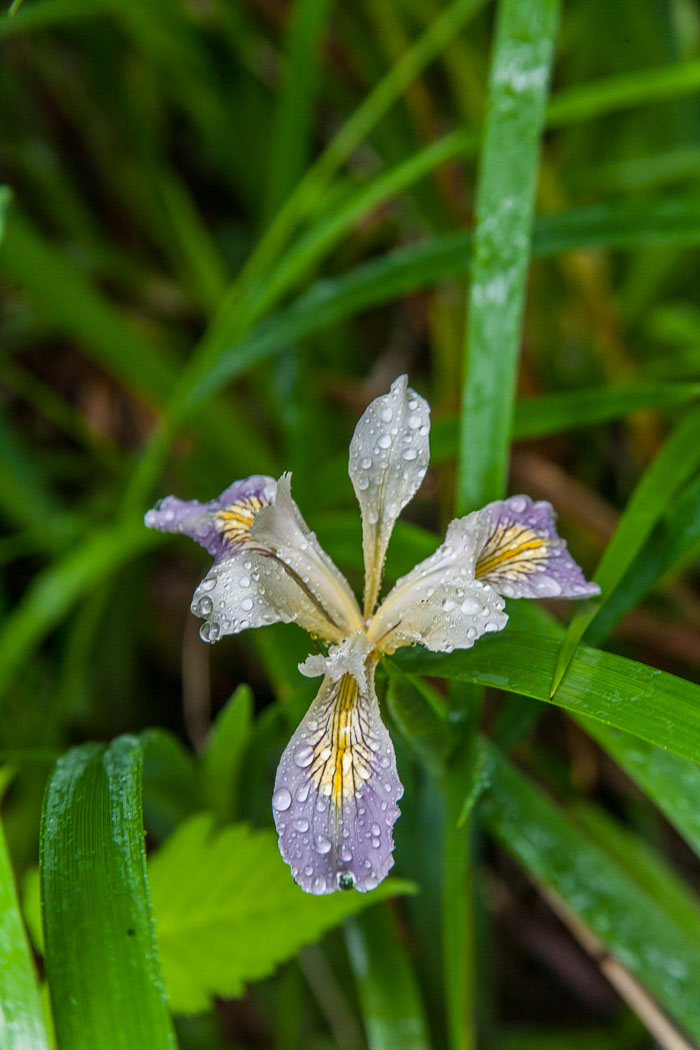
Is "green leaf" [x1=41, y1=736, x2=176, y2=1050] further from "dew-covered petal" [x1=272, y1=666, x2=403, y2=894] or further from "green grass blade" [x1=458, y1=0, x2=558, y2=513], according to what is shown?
"green grass blade" [x1=458, y1=0, x2=558, y2=513]

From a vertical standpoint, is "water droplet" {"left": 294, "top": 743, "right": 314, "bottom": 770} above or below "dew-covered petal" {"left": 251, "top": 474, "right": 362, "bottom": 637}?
below

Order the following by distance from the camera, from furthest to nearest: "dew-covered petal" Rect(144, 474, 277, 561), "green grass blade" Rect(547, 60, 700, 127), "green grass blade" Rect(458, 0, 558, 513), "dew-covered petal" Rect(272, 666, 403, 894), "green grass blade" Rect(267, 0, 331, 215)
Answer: "green grass blade" Rect(267, 0, 331, 215), "green grass blade" Rect(547, 60, 700, 127), "green grass blade" Rect(458, 0, 558, 513), "dew-covered petal" Rect(144, 474, 277, 561), "dew-covered petal" Rect(272, 666, 403, 894)

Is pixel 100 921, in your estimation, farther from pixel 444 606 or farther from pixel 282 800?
pixel 444 606

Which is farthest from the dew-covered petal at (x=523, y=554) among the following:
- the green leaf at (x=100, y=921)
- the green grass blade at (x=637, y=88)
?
the green grass blade at (x=637, y=88)

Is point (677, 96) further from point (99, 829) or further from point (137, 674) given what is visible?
point (99, 829)

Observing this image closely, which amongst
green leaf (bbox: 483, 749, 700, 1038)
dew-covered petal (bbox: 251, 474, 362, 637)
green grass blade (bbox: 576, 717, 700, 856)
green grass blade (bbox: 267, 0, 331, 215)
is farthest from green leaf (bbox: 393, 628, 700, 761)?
green grass blade (bbox: 267, 0, 331, 215)

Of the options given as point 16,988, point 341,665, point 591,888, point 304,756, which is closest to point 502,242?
point 341,665

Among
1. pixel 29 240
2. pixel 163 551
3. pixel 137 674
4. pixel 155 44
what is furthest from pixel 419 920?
pixel 155 44

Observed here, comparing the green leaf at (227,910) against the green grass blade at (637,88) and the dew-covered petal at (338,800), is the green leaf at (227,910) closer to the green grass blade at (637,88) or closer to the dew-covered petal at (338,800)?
the dew-covered petal at (338,800)
